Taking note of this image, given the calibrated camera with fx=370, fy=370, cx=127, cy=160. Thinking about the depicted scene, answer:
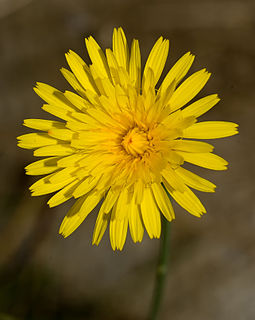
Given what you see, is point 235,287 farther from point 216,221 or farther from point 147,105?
A: point 147,105

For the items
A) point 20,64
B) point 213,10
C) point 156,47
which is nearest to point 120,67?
point 156,47

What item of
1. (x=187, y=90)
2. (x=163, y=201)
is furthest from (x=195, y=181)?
(x=187, y=90)

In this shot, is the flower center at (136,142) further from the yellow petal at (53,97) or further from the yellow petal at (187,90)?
the yellow petal at (53,97)

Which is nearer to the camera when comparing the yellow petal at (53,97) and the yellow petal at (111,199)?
the yellow petal at (111,199)

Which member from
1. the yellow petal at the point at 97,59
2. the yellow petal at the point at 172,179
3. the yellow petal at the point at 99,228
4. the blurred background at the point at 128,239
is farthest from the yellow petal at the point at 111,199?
the blurred background at the point at 128,239

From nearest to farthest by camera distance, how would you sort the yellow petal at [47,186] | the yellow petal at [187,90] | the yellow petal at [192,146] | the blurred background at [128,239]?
the yellow petal at [192,146], the yellow petal at [187,90], the yellow petal at [47,186], the blurred background at [128,239]

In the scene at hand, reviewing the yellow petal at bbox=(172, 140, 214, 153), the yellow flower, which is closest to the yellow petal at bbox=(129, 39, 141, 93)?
the yellow flower

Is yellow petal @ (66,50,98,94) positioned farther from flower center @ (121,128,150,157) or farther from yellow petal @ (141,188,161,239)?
yellow petal @ (141,188,161,239)
